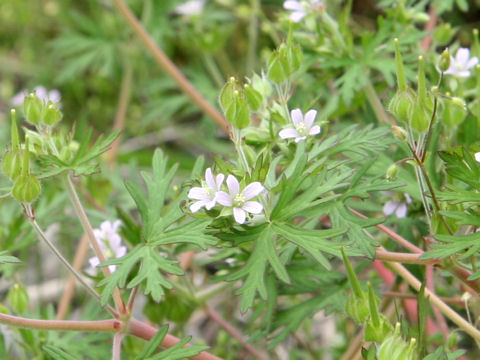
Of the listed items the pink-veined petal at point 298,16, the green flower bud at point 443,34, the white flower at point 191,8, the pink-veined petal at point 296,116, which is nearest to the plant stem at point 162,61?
the white flower at point 191,8

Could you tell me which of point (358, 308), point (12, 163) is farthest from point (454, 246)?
point (12, 163)

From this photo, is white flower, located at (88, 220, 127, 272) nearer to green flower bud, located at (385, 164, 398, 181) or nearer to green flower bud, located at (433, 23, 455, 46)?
green flower bud, located at (385, 164, 398, 181)

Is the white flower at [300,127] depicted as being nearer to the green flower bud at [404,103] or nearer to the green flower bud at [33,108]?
the green flower bud at [404,103]

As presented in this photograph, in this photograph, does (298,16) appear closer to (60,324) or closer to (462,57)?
(462,57)

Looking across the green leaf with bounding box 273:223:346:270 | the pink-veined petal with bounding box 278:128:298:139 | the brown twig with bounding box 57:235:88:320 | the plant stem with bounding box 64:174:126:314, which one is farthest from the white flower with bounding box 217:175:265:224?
the brown twig with bounding box 57:235:88:320

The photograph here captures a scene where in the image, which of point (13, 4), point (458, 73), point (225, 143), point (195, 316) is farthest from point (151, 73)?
point (458, 73)

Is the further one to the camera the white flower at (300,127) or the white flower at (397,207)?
the white flower at (397,207)
